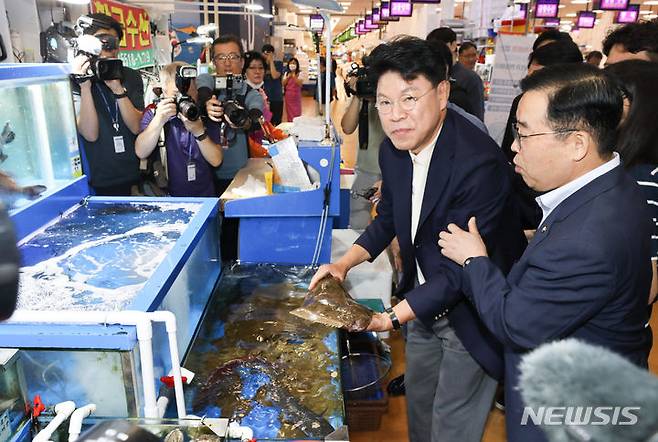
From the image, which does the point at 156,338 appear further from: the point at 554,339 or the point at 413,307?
the point at 554,339

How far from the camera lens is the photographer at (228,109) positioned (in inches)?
98.3

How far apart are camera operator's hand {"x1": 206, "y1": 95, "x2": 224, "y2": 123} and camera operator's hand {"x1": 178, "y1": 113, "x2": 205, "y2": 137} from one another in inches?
3.5

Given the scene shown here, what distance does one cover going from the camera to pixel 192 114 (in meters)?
2.38

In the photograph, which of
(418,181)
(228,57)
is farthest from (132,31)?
(418,181)

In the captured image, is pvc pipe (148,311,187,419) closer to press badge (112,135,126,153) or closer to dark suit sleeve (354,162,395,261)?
dark suit sleeve (354,162,395,261)

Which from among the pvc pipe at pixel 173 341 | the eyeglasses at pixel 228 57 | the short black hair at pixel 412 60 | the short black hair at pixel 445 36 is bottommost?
the pvc pipe at pixel 173 341

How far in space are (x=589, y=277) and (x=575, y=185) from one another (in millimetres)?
231

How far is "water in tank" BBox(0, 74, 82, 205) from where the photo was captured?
1696mm

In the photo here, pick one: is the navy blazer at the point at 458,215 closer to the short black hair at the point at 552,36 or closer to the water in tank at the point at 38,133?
the water in tank at the point at 38,133

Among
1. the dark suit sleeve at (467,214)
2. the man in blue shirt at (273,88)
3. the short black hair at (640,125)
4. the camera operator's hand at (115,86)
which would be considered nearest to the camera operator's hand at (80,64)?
the camera operator's hand at (115,86)

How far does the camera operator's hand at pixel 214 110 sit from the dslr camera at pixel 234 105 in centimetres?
3

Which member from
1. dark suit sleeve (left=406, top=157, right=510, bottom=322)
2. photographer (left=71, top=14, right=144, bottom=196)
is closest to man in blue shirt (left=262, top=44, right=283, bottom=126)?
photographer (left=71, top=14, right=144, bottom=196)

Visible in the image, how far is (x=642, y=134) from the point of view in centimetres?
161

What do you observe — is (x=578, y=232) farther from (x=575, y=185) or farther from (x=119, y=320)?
(x=119, y=320)
